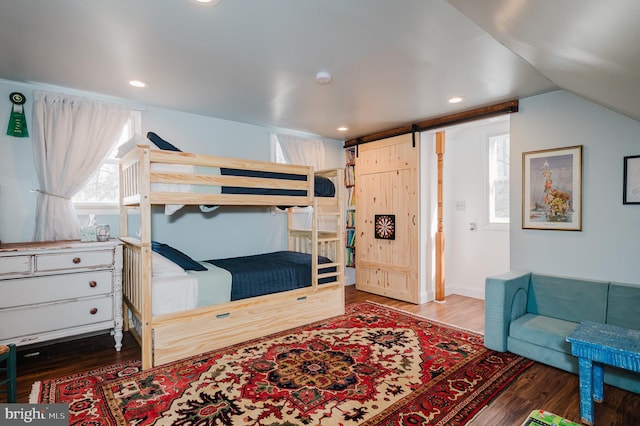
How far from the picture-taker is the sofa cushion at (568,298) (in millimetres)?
2579

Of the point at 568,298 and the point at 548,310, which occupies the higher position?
the point at 568,298

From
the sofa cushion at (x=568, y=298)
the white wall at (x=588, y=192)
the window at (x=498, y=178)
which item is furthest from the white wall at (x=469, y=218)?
the sofa cushion at (x=568, y=298)

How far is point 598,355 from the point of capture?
182 centimetres

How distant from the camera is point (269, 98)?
3.28m

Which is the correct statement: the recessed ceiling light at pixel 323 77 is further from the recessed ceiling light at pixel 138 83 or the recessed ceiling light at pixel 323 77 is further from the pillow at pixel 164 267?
the pillow at pixel 164 267

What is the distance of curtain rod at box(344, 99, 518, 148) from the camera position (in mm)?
3363

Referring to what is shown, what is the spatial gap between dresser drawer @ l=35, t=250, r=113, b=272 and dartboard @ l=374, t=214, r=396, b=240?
320 centimetres

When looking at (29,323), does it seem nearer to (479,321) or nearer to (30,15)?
(30,15)

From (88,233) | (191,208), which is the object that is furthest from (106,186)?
(191,208)

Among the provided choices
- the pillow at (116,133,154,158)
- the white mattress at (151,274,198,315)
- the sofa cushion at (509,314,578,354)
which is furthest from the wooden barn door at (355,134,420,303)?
the pillow at (116,133,154,158)

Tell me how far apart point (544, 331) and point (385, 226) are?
231 cm

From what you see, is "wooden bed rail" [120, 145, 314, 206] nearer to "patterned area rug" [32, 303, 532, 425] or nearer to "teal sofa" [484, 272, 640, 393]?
"patterned area rug" [32, 303, 532, 425]

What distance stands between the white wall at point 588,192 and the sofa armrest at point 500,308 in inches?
23.2

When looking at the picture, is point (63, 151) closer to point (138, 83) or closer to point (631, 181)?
point (138, 83)
